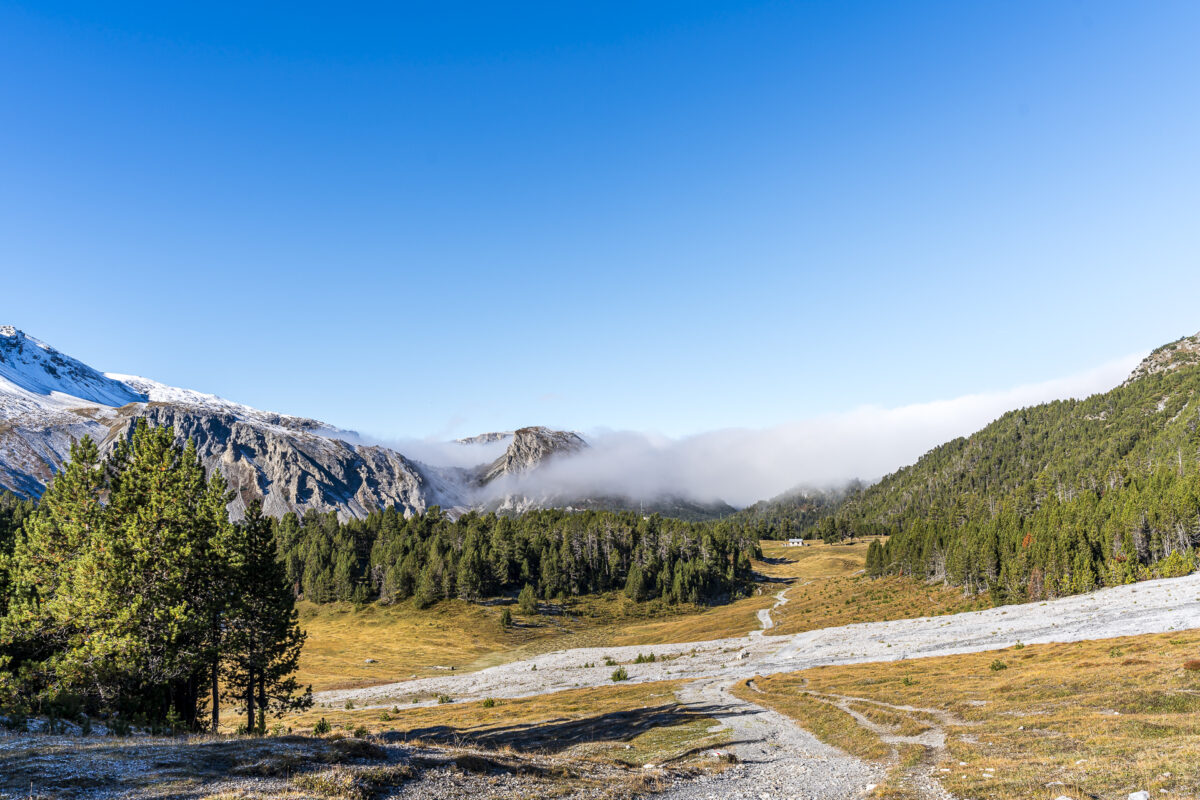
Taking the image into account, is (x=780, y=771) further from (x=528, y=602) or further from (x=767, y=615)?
(x=528, y=602)

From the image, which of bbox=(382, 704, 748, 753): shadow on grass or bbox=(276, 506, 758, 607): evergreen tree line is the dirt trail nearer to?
bbox=(276, 506, 758, 607): evergreen tree line

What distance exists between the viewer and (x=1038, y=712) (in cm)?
3447

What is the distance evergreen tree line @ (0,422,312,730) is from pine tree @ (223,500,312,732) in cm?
38

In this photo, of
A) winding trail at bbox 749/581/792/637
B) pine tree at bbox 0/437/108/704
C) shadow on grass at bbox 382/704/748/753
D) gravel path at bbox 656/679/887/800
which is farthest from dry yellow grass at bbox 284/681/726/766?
winding trail at bbox 749/581/792/637

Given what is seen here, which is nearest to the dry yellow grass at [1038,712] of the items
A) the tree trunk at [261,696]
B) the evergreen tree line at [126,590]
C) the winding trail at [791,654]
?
the winding trail at [791,654]

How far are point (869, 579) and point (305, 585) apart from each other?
164 m

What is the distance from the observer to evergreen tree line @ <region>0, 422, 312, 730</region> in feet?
110

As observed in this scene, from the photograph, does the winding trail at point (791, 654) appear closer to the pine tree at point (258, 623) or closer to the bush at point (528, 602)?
the pine tree at point (258, 623)

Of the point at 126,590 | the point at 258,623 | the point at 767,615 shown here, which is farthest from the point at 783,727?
the point at 767,615

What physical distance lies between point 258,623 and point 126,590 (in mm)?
14048

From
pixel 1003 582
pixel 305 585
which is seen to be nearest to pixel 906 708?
pixel 1003 582

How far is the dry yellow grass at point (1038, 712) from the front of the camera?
64.9ft

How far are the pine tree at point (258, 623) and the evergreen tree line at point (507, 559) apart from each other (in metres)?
104

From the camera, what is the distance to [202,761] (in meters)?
21.8
